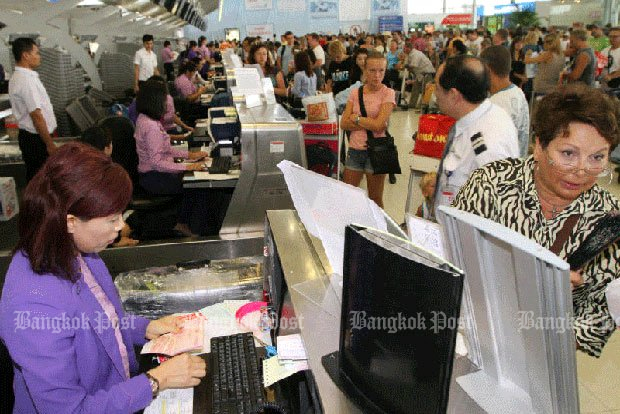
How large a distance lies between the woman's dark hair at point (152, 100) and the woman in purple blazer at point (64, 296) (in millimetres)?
2724

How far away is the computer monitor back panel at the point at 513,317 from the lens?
752 mm

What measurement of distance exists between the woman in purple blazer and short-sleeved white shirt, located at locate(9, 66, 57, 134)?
4.17 metres

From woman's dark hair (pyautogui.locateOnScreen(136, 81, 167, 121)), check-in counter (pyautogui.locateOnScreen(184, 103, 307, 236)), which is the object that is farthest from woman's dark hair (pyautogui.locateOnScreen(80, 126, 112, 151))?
check-in counter (pyautogui.locateOnScreen(184, 103, 307, 236))

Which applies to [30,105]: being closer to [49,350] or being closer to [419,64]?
[49,350]

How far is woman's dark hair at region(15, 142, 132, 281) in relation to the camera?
1283 mm

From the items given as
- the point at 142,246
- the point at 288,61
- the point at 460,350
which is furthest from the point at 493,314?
the point at 288,61

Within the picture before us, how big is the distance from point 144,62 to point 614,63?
7.61 metres

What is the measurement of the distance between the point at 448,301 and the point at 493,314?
0.67ft

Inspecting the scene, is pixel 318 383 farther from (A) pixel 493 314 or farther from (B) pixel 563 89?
(B) pixel 563 89

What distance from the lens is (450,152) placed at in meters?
2.50

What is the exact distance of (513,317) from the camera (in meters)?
0.90

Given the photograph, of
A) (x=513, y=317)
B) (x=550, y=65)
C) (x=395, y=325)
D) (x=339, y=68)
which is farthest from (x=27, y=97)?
(x=550, y=65)

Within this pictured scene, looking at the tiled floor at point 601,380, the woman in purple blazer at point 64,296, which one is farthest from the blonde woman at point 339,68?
the woman in purple blazer at point 64,296

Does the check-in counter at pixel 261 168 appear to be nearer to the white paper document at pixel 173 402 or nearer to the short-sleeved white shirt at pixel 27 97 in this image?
the white paper document at pixel 173 402
